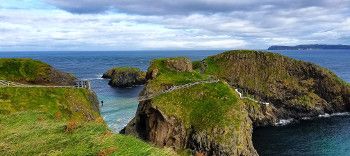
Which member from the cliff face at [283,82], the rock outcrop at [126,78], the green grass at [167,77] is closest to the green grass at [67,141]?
the green grass at [167,77]

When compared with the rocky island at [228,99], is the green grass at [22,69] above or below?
above

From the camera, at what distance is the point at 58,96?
2121 inches

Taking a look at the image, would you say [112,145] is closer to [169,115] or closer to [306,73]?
[169,115]

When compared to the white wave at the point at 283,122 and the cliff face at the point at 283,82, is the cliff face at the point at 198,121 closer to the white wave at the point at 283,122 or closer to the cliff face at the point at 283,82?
the white wave at the point at 283,122

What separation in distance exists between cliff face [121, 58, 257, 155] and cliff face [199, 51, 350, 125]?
36.2m

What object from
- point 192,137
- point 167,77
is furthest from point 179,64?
point 192,137

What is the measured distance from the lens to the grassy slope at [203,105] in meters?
65.4

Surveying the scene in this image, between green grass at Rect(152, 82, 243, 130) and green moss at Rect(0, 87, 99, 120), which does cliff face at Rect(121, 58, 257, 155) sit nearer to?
green grass at Rect(152, 82, 243, 130)

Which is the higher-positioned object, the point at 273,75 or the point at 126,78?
the point at 273,75

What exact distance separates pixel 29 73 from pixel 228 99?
149 feet

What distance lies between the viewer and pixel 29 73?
89562mm

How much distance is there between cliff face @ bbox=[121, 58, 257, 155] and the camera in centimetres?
6303

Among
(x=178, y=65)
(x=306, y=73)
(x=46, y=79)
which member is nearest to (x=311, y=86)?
(x=306, y=73)

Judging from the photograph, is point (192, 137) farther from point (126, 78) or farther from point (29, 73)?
point (126, 78)
